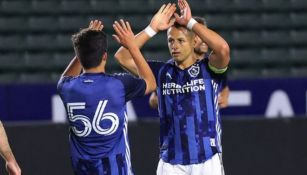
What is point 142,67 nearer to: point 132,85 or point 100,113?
point 132,85

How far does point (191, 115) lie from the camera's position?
594 cm

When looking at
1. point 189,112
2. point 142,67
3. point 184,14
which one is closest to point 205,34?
point 184,14

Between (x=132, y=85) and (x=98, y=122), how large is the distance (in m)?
0.30

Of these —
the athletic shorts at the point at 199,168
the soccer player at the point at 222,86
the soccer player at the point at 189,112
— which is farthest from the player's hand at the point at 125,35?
the athletic shorts at the point at 199,168

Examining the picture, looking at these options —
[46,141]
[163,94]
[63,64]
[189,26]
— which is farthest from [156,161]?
[63,64]

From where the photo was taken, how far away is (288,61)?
11.3 metres

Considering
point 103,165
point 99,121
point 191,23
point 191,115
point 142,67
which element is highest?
point 191,23

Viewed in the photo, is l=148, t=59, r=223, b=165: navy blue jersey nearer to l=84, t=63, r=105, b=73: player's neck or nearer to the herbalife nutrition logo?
the herbalife nutrition logo

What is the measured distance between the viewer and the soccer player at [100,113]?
5.05m

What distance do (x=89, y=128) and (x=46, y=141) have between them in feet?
7.75

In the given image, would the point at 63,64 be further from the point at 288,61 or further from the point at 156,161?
the point at 156,161

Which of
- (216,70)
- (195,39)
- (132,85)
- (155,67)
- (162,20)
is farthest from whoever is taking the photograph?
(155,67)

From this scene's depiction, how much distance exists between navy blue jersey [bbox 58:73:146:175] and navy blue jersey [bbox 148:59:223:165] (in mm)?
886

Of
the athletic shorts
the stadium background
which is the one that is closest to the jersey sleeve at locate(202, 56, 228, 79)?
the athletic shorts
